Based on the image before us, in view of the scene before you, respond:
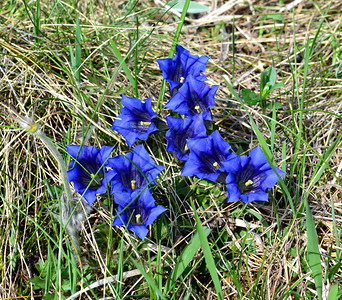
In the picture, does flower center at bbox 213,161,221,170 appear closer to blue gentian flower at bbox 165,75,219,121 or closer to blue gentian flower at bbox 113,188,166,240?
blue gentian flower at bbox 165,75,219,121

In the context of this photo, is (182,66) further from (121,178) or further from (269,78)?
(121,178)

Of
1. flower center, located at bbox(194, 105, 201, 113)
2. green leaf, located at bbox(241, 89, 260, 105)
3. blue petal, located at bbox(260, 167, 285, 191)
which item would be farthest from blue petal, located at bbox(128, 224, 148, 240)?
green leaf, located at bbox(241, 89, 260, 105)

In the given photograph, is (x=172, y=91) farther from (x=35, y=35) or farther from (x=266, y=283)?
(x=266, y=283)

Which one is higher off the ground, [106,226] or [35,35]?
[35,35]

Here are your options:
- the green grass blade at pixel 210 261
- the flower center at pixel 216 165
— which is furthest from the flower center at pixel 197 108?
the green grass blade at pixel 210 261

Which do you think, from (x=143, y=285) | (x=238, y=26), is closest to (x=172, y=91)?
(x=143, y=285)

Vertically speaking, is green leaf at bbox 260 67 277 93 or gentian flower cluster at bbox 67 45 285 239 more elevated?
green leaf at bbox 260 67 277 93

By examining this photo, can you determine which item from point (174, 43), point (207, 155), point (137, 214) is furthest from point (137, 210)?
point (174, 43)
